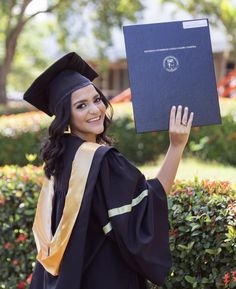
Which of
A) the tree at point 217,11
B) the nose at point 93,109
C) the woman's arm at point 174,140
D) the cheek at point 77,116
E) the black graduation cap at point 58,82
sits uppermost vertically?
the tree at point 217,11

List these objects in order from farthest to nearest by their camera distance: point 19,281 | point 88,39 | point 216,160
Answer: point 88,39 → point 216,160 → point 19,281

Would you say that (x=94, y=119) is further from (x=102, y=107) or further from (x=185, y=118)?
(x=185, y=118)

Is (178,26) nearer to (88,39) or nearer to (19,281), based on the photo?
(19,281)

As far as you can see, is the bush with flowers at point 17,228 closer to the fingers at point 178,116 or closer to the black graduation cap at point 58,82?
the black graduation cap at point 58,82

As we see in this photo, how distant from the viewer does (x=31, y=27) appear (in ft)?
85.0

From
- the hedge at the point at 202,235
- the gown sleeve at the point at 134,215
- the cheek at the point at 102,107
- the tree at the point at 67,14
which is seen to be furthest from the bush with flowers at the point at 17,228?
the tree at the point at 67,14

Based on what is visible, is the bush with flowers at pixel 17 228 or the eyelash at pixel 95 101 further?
the bush with flowers at pixel 17 228

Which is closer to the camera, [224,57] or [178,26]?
[178,26]

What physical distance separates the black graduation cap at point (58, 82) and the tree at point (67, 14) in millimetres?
13148

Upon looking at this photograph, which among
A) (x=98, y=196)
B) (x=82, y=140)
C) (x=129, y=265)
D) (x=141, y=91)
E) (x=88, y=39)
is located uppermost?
(x=88, y=39)

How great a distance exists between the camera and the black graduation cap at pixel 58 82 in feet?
9.06

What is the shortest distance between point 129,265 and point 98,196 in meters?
0.32

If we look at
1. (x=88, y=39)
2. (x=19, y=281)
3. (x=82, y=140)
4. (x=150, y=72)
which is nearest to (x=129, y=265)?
(x=82, y=140)

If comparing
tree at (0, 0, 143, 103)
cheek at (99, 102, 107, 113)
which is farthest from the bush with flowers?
tree at (0, 0, 143, 103)
